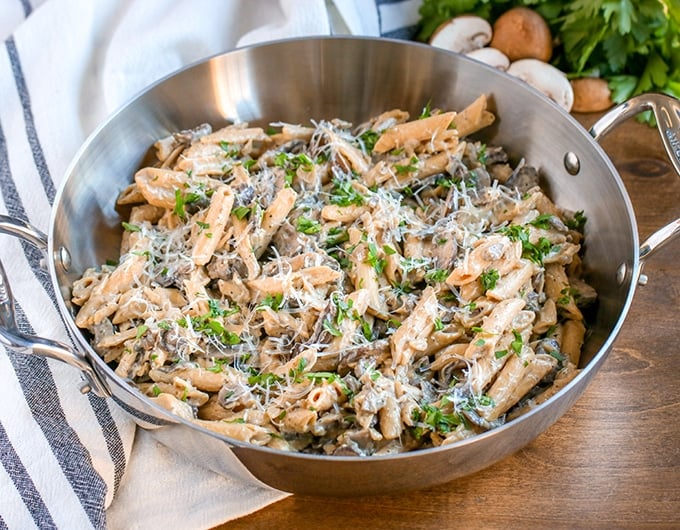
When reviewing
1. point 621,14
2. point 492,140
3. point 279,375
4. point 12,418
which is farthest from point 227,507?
point 621,14

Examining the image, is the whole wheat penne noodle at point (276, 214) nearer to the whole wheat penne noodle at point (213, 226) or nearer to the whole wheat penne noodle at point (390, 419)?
the whole wheat penne noodle at point (213, 226)

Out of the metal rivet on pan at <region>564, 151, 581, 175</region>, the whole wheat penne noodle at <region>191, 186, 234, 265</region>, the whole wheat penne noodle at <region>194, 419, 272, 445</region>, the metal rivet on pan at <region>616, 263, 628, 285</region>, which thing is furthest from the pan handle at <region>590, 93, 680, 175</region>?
the whole wheat penne noodle at <region>194, 419, 272, 445</region>

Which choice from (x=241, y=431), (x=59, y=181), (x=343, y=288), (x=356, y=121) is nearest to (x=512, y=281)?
(x=343, y=288)

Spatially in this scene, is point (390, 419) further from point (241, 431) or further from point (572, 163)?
point (572, 163)

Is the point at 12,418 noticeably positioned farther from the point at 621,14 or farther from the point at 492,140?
the point at 621,14

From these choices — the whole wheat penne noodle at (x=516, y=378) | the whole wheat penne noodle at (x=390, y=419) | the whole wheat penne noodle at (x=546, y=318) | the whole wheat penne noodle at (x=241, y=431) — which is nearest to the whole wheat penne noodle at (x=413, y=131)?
the whole wheat penne noodle at (x=546, y=318)

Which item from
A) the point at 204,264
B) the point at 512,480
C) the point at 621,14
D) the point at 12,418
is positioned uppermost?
the point at 621,14
